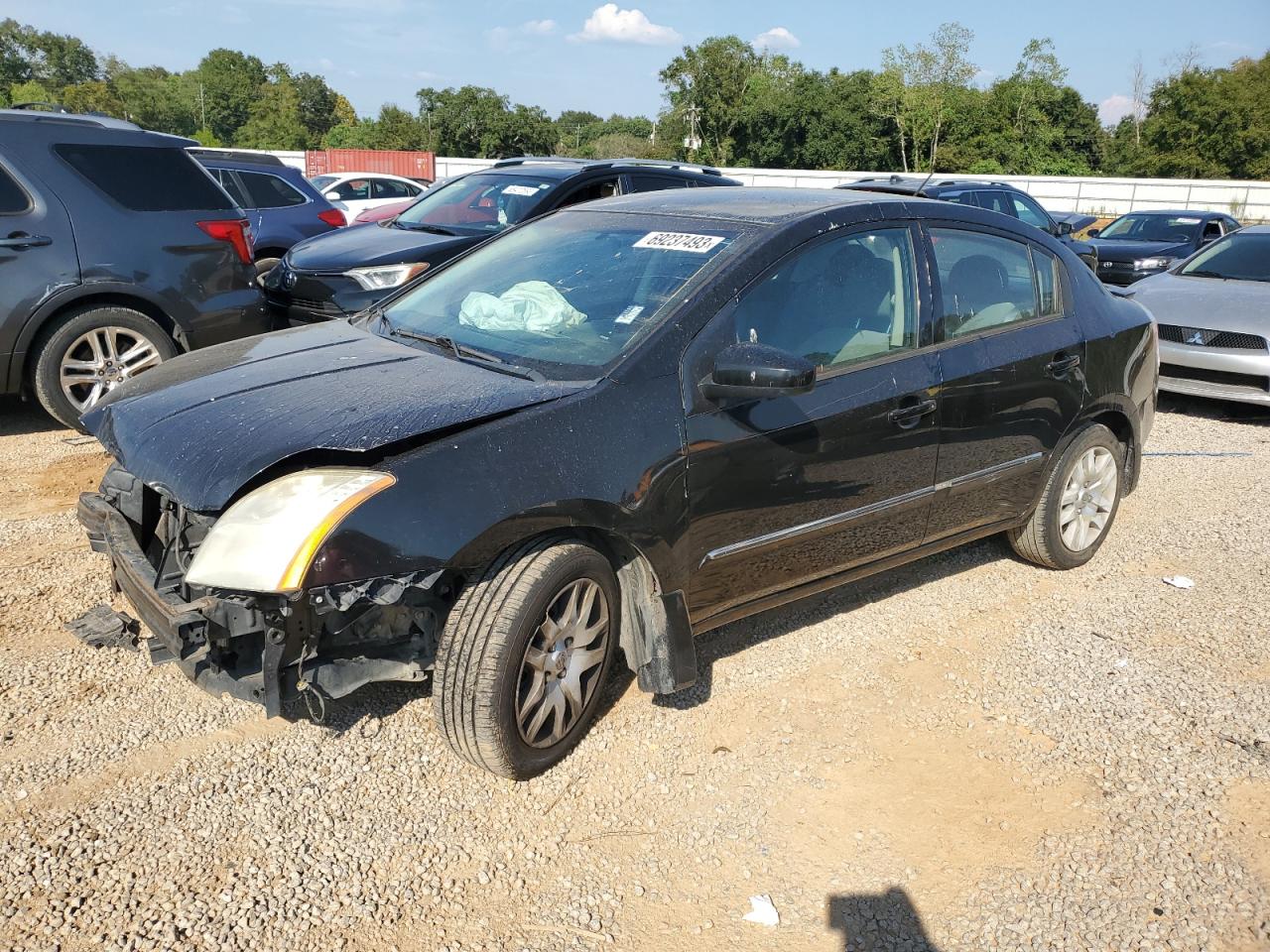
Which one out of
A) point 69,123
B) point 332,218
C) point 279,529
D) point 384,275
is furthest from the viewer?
point 332,218

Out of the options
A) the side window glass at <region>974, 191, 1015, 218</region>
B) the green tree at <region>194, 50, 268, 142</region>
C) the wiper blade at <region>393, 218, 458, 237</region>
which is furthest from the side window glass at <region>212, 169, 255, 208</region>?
the green tree at <region>194, 50, 268, 142</region>

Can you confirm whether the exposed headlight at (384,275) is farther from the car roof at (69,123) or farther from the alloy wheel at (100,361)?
the alloy wheel at (100,361)

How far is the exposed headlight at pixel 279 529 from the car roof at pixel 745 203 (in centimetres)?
182

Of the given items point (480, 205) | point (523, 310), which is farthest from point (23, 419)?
point (523, 310)

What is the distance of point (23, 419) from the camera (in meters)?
6.77

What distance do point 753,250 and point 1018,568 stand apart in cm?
244

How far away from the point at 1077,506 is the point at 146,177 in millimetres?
5802

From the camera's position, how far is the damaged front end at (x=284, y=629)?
104 inches

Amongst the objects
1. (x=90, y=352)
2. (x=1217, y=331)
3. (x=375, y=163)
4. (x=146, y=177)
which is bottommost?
(x=1217, y=331)

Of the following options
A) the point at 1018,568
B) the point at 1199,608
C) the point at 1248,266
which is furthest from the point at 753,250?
the point at 1248,266

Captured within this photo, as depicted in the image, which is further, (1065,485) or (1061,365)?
(1065,485)

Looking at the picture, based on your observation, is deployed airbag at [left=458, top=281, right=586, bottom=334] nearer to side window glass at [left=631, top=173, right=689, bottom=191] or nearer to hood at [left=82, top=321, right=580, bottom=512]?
hood at [left=82, top=321, right=580, bottom=512]

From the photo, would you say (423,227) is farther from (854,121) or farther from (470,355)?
(854,121)

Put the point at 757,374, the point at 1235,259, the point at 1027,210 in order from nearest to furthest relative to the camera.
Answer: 1. the point at 757,374
2. the point at 1235,259
3. the point at 1027,210
